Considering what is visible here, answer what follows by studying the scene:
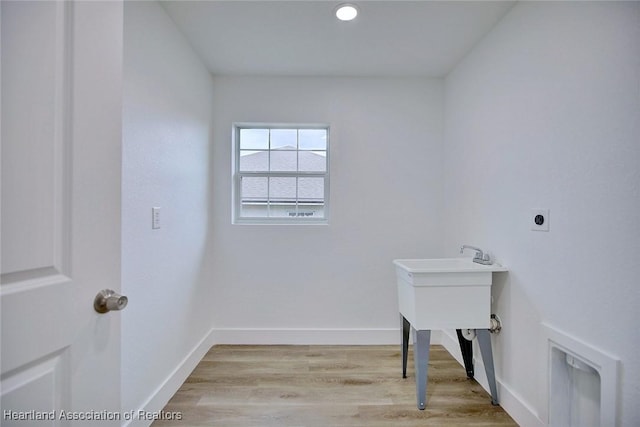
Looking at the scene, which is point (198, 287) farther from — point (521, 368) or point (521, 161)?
point (521, 161)

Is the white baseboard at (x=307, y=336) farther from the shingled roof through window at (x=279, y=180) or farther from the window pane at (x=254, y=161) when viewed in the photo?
the window pane at (x=254, y=161)

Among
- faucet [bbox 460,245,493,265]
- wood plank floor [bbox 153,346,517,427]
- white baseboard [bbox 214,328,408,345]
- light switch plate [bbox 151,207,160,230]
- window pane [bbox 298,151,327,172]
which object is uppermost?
window pane [bbox 298,151,327,172]

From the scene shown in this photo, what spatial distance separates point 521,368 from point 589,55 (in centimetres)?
161

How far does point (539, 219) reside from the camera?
1530 mm

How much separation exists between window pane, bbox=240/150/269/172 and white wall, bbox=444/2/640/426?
1740 mm

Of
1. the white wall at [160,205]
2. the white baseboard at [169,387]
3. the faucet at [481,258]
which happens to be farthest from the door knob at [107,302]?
the faucet at [481,258]

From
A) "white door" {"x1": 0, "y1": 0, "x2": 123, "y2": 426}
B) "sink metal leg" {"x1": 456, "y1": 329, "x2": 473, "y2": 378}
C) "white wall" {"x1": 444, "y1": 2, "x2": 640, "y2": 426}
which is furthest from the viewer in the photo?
"sink metal leg" {"x1": 456, "y1": 329, "x2": 473, "y2": 378}

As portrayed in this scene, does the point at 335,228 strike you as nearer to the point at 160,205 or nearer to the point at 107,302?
the point at 160,205

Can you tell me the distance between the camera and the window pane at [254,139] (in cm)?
276

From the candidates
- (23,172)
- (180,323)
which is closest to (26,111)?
(23,172)

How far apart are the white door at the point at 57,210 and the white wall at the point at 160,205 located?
0.75 m

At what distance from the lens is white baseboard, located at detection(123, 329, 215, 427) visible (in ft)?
5.13

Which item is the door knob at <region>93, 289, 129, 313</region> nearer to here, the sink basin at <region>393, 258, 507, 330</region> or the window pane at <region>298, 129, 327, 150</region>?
the sink basin at <region>393, 258, 507, 330</region>

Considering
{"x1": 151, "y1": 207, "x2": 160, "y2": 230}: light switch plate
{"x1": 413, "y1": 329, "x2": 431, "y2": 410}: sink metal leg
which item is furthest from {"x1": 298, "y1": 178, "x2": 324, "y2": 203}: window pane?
{"x1": 413, "y1": 329, "x2": 431, "y2": 410}: sink metal leg
